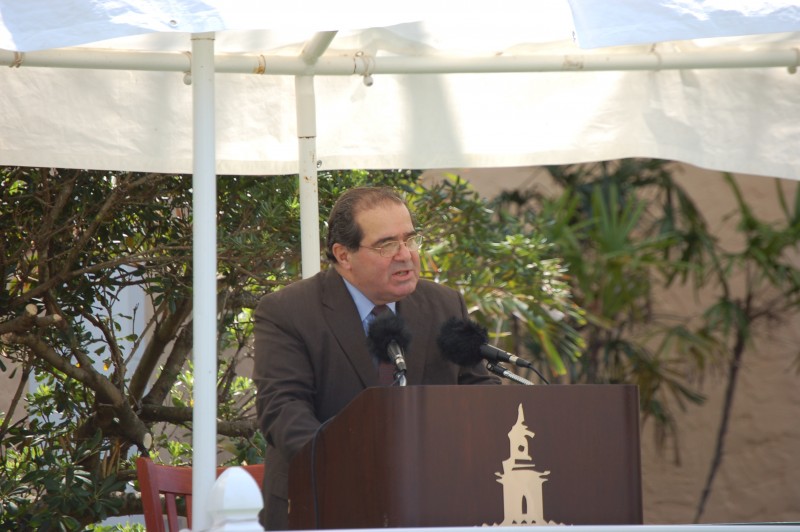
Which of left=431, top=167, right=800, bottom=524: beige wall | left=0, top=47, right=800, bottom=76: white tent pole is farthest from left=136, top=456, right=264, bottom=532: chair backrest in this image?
left=431, top=167, right=800, bottom=524: beige wall

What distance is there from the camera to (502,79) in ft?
14.4

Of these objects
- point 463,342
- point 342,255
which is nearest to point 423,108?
point 342,255

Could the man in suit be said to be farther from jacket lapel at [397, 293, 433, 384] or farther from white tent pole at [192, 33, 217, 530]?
white tent pole at [192, 33, 217, 530]

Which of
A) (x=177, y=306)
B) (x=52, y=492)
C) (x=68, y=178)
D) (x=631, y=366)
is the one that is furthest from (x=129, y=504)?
(x=631, y=366)

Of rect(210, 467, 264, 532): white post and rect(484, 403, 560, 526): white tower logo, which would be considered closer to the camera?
rect(210, 467, 264, 532): white post

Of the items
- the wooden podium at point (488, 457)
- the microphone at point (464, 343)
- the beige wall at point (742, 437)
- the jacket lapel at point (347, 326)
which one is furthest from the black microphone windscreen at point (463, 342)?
the beige wall at point (742, 437)

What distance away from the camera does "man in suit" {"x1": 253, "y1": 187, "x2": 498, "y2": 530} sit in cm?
341

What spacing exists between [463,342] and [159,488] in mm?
1202

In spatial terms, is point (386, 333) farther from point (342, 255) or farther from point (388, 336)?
point (342, 255)

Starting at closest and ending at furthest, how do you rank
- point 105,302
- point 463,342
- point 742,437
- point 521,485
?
point 521,485 < point 463,342 < point 105,302 < point 742,437

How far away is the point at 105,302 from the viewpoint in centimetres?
473

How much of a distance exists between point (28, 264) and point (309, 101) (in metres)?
1.36

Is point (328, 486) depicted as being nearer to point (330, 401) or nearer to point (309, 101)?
point (330, 401)

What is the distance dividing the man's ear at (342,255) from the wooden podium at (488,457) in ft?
3.25
